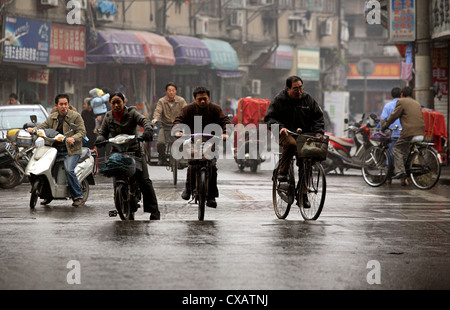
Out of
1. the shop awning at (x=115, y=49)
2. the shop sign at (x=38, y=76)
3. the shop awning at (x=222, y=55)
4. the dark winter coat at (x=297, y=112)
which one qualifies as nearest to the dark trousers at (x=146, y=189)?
the dark winter coat at (x=297, y=112)

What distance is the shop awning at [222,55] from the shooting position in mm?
42969

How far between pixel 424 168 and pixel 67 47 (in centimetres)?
2010

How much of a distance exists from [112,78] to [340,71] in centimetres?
2737

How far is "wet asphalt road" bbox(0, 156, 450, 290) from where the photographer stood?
22.2 ft

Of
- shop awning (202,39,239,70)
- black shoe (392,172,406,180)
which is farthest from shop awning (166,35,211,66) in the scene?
black shoe (392,172,406,180)

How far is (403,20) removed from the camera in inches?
947

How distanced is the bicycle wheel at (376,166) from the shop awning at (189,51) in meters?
22.9

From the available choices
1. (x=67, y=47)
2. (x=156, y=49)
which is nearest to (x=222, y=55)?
(x=156, y=49)

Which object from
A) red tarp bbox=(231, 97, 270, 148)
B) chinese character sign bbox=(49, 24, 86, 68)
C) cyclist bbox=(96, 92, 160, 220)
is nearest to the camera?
cyclist bbox=(96, 92, 160, 220)

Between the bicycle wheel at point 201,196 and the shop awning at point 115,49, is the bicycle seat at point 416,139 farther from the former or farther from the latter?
the shop awning at point 115,49

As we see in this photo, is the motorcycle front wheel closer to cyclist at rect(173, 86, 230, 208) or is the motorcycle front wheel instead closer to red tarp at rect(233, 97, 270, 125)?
cyclist at rect(173, 86, 230, 208)

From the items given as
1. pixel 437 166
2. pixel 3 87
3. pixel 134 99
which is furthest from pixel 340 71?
pixel 437 166

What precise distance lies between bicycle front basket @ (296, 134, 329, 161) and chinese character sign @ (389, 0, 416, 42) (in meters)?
14.2

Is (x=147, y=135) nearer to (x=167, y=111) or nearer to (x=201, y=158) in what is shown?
(x=201, y=158)
